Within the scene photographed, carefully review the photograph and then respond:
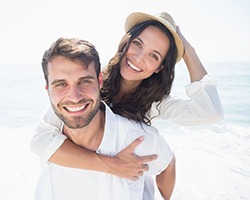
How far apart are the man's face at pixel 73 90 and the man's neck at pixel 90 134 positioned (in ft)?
0.44

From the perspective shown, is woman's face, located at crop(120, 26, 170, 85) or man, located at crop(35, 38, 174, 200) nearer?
man, located at crop(35, 38, 174, 200)

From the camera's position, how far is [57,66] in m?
2.02

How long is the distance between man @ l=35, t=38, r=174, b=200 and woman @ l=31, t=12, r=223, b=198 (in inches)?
10.7

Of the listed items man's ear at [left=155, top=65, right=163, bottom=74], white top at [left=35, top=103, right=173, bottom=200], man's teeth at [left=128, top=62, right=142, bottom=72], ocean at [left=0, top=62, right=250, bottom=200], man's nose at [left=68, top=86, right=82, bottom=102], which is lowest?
ocean at [left=0, top=62, right=250, bottom=200]

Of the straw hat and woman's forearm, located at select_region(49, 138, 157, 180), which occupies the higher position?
the straw hat

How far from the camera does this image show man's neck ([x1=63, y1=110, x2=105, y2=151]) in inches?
87.5

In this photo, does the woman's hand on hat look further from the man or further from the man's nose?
the man's nose

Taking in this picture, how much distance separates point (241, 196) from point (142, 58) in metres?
2.98

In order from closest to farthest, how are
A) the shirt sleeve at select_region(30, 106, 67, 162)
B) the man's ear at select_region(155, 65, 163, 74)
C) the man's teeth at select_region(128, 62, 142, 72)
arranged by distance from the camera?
the shirt sleeve at select_region(30, 106, 67, 162) < the man's teeth at select_region(128, 62, 142, 72) < the man's ear at select_region(155, 65, 163, 74)

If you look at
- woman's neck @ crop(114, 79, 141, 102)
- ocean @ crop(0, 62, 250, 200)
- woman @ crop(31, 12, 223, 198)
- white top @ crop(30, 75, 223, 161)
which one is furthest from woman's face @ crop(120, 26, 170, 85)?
ocean @ crop(0, 62, 250, 200)

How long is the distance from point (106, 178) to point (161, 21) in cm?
143

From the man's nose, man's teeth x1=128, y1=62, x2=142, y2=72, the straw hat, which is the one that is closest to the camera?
the man's nose

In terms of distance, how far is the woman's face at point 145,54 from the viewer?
2.72 m

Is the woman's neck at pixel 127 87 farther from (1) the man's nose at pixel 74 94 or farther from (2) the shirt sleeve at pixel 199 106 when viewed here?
(1) the man's nose at pixel 74 94
